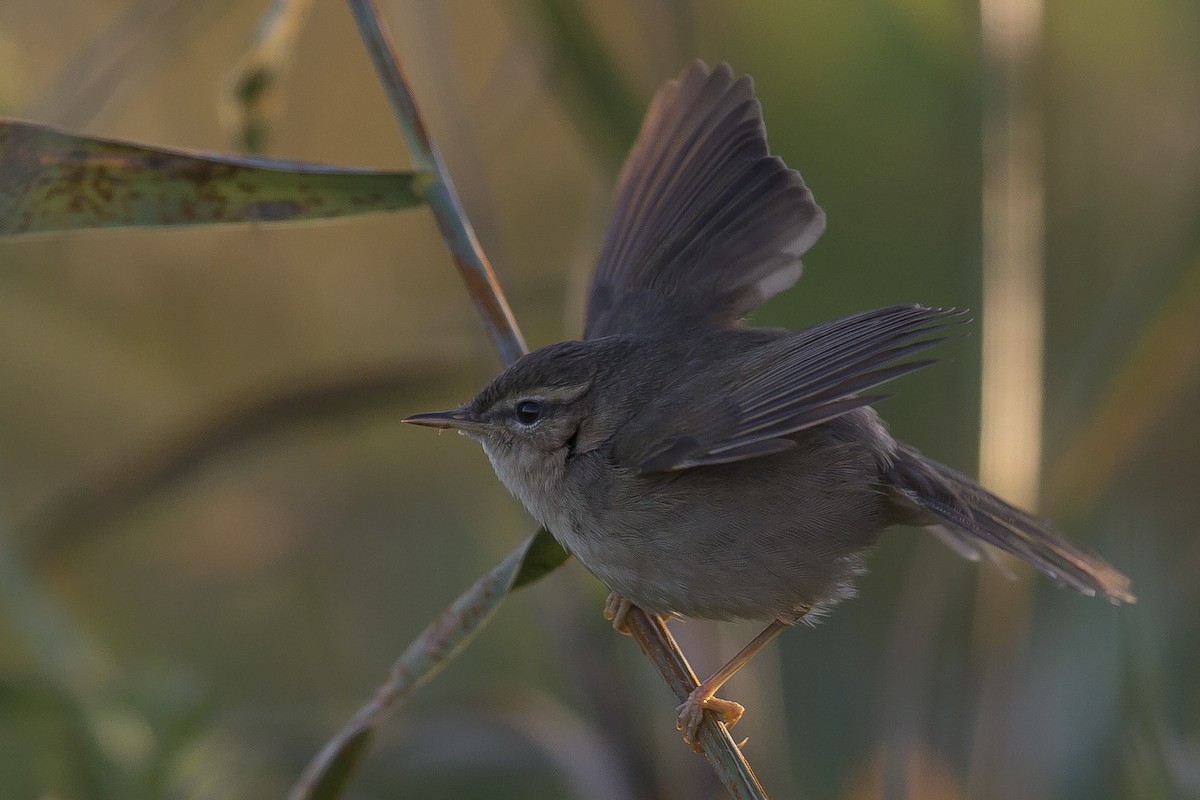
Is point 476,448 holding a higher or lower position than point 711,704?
higher

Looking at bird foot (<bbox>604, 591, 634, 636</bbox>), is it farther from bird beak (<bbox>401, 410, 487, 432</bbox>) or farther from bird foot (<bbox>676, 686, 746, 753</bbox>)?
bird beak (<bbox>401, 410, 487, 432</bbox>)

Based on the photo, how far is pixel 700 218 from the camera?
2.81 meters

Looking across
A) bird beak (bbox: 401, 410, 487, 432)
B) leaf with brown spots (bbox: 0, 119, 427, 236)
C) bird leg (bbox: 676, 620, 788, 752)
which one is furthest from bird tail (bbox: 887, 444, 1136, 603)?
leaf with brown spots (bbox: 0, 119, 427, 236)

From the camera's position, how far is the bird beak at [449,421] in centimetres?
243

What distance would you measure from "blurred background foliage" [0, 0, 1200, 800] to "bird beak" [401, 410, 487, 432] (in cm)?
60

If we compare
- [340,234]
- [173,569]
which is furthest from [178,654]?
[340,234]

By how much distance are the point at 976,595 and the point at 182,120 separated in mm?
3437

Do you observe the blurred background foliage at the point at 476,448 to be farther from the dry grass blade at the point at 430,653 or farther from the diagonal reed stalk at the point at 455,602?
the dry grass blade at the point at 430,653

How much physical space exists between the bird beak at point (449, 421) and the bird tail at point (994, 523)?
0.89 metres

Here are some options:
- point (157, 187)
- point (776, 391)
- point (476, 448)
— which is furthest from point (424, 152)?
point (476, 448)

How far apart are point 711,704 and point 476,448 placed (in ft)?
7.26

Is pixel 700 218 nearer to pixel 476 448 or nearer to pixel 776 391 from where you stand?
pixel 776 391

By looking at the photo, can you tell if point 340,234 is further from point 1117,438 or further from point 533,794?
point 1117,438

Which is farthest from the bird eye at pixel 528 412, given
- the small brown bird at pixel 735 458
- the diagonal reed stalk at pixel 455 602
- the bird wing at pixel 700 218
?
the bird wing at pixel 700 218
